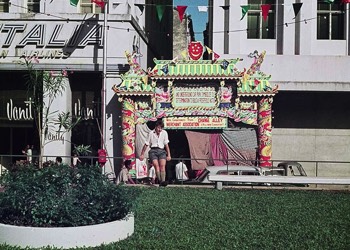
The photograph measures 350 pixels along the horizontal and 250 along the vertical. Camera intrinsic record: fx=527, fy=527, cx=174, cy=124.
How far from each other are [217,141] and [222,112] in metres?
1.06

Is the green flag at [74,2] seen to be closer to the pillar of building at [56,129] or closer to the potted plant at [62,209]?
the pillar of building at [56,129]

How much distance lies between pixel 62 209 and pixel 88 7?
574 inches

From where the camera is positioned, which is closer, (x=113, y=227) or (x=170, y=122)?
(x=113, y=227)

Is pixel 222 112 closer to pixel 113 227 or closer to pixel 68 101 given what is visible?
pixel 68 101

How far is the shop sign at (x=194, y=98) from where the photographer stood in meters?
18.7

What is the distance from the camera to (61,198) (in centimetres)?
702

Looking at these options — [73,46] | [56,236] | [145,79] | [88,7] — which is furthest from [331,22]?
[56,236]

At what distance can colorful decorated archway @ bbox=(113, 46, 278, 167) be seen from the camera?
1844cm

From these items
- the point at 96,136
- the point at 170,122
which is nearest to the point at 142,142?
the point at 170,122

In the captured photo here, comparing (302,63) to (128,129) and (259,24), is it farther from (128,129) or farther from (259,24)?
(128,129)

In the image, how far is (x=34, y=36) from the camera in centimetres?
1945

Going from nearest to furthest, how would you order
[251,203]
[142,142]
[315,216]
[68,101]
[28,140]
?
[315,216] → [251,203] → [142,142] → [68,101] → [28,140]

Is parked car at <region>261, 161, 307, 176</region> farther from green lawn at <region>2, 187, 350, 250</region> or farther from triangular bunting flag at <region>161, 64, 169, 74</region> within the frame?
triangular bunting flag at <region>161, 64, 169, 74</region>

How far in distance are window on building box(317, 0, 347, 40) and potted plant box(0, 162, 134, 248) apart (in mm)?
15577
